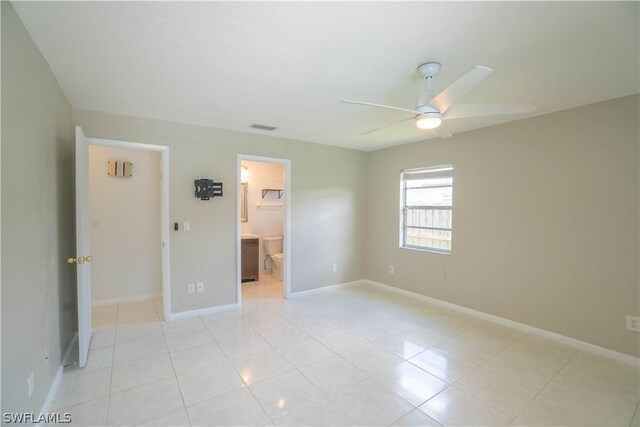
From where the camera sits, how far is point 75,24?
1.69 metres

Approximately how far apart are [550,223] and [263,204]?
4.65 meters

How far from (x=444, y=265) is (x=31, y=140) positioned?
4365 millimetres

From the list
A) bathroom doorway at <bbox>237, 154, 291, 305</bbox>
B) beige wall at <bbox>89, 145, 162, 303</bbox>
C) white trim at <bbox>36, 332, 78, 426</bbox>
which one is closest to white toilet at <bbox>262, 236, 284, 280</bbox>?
bathroom doorway at <bbox>237, 154, 291, 305</bbox>

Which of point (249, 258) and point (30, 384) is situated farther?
point (249, 258)

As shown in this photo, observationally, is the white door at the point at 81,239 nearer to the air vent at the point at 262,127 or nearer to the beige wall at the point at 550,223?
the air vent at the point at 262,127

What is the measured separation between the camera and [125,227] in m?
4.23

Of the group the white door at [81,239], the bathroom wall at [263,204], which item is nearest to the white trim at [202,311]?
the white door at [81,239]

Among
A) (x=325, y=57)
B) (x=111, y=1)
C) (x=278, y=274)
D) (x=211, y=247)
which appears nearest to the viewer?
(x=111, y=1)

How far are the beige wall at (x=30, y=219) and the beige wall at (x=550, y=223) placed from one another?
4180 mm

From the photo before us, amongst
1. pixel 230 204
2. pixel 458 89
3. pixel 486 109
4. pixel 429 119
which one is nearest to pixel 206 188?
pixel 230 204

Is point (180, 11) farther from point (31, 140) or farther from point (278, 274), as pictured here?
point (278, 274)

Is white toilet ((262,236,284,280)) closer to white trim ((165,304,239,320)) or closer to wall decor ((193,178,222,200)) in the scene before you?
white trim ((165,304,239,320))

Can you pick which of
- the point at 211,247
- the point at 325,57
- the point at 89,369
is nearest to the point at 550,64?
the point at 325,57

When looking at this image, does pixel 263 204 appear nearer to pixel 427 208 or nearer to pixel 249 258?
pixel 249 258
